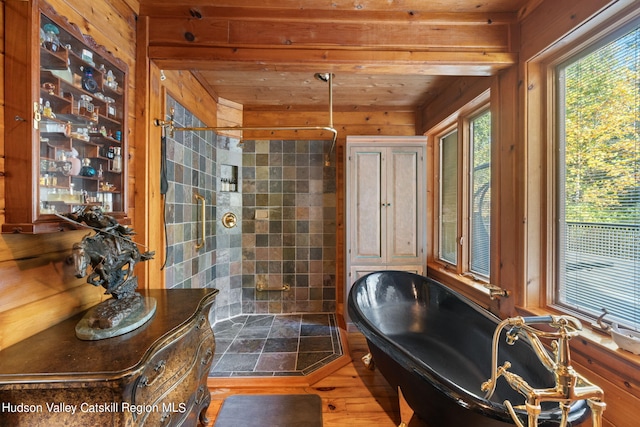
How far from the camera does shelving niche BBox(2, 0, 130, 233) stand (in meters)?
0.91

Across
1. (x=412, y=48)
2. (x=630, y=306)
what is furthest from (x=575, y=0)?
(x=630, y=306)

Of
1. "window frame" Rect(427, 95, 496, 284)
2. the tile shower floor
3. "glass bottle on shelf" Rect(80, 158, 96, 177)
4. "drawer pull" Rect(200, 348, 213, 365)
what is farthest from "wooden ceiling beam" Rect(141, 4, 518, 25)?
the tile shower floor

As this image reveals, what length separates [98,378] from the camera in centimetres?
72

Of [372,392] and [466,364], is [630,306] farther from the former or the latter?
[372,392]

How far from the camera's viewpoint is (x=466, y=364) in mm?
1654

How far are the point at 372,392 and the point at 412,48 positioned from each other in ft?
7.47

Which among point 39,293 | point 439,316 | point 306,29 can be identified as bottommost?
point 439,316

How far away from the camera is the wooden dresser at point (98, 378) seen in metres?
0.73

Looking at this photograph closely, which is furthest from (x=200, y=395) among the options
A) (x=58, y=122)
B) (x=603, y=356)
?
(x=603, y=356)

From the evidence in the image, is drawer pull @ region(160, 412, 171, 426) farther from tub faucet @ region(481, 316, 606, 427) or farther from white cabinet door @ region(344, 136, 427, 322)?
white cabinet door @ region(344, 136, 427, 322)

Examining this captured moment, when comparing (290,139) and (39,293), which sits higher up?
(290,139)

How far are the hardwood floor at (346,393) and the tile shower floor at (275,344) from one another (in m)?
0.09

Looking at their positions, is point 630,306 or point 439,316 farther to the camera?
point 439,316

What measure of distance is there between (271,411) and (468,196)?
2.30 m
